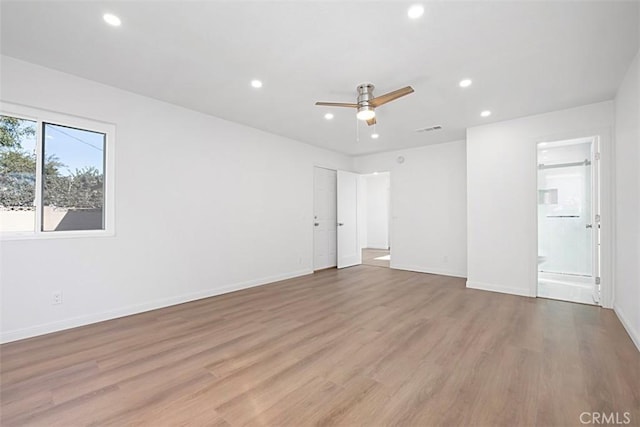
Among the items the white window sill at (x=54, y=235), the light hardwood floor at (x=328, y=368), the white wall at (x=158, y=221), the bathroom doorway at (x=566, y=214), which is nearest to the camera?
the light hardwood floor at (x=328, y=368)

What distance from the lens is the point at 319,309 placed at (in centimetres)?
372

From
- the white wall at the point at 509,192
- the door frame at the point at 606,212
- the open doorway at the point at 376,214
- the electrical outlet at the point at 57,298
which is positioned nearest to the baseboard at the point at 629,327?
the door frame at the point at 606,212

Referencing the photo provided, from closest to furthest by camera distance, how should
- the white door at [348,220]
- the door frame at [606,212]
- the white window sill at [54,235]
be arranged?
the white window sill at [54,235], the door frame at [606,212], the white door at [348,220]

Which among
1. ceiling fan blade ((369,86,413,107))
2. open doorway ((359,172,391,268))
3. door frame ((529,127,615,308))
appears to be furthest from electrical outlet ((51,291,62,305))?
open doorway ((359,172,391,268))

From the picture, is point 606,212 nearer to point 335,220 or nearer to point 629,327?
point 629,327

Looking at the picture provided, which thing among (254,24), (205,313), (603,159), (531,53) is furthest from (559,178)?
(205,313)

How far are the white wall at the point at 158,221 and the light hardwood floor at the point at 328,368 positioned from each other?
0.38 meters

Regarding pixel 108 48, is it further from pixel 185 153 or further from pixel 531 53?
pixel 531 53

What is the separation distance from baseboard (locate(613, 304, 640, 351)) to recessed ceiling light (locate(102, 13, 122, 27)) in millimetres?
5248

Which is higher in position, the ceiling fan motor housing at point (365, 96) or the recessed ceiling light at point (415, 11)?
the recessed ceiling light at point (415, 11)

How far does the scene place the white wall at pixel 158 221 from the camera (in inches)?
113

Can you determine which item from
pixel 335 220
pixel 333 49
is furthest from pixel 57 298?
pixel 335 220

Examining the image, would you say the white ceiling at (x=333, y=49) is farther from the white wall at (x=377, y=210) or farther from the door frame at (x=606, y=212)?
the white wall at (x=377, y=210)

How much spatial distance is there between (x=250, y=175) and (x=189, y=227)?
139 centimetres
